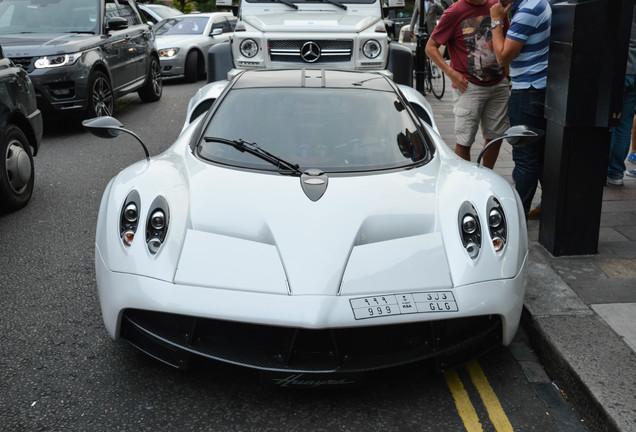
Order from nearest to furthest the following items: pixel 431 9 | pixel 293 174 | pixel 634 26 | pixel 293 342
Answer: pixel 293 342 → pixel 293 174 → pixel 634 26 → pixel 431 9

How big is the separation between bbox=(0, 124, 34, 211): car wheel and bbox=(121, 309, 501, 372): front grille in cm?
340

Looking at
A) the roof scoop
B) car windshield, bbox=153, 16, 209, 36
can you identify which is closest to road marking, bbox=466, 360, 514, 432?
the roof scoop

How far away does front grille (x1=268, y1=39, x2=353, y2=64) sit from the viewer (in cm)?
820

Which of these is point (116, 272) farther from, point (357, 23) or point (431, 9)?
point (431, 9)

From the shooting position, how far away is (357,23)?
27.6ft

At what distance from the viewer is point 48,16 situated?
9.94m

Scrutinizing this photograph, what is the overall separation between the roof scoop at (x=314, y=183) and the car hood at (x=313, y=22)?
4840mm

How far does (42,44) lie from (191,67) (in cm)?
587

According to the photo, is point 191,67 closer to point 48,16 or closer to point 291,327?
point 48,16

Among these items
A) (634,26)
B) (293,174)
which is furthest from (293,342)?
(634,26)

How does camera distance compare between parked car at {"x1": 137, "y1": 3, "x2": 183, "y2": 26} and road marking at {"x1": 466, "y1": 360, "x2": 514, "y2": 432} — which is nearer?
road marking at {"x1": 466, "y1": 360, "x2": 514, "y2": 432}

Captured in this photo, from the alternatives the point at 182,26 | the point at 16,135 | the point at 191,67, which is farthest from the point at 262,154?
the point at 182,26

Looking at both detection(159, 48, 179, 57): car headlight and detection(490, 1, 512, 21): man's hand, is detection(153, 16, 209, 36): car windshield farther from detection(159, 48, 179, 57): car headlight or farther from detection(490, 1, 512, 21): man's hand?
detection(490, 1, 512, 21): man's hand

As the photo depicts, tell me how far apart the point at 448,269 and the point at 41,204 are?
451cm
